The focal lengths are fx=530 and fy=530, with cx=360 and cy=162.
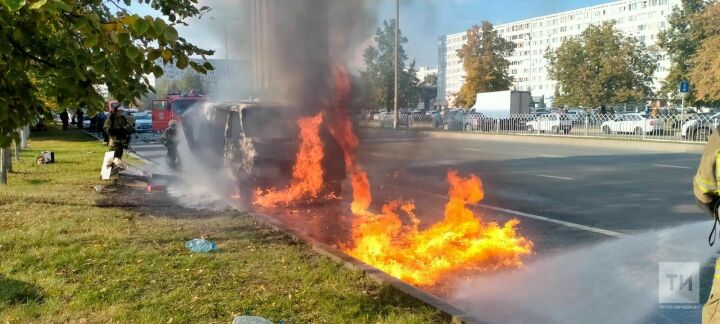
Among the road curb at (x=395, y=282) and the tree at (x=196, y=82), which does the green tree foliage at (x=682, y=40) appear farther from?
the road curb at (x=395, y=282)

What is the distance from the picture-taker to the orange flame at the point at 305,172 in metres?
8.09

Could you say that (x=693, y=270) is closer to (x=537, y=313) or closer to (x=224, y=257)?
(x=537, y=313)

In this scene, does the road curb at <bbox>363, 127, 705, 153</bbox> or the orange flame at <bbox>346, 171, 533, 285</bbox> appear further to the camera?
A: the road curb at <bbox>363, 127, 705, 153</bbox>

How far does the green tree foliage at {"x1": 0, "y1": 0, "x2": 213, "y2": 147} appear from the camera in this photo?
223cm

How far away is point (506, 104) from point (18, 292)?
1394 inches

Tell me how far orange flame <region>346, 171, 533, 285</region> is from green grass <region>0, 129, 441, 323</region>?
0.57 meters

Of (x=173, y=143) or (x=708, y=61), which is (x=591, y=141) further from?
(x=173, y=143)

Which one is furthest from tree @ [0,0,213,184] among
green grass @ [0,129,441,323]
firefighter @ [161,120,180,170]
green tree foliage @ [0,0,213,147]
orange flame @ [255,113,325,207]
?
firefighter @ [161,120,180,170]

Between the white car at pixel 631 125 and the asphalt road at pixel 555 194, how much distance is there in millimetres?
Result: 8196

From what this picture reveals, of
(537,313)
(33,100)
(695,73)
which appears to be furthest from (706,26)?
(33,100)

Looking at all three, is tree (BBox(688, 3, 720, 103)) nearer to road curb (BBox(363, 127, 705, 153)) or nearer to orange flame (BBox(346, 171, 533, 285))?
road curb (BBox(363, 127, 705, 153))

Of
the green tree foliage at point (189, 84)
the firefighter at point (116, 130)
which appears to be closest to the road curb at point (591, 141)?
the firefighter at point (116, 130)

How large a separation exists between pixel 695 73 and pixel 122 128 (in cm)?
3160

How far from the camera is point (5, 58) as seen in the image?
8.23 ft
